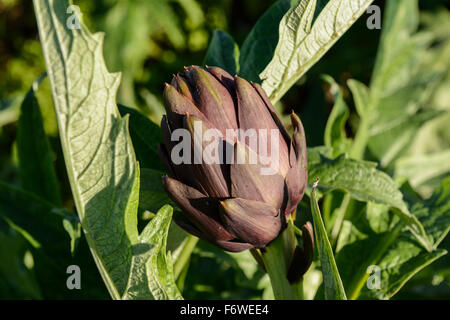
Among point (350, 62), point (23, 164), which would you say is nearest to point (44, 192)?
point (23, 164)

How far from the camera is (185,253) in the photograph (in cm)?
42

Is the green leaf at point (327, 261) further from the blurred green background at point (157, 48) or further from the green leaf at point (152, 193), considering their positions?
the blurred green background at point (157, 48)

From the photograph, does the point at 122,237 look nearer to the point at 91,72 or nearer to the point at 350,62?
the point at 91,72

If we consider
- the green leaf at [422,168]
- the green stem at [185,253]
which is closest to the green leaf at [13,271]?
the green stem at [185,253]

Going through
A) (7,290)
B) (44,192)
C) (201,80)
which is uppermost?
(201,80)

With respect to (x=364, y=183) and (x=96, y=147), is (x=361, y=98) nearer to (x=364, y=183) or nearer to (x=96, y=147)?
(x=364, y=183)

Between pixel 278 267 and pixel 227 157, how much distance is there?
105mm

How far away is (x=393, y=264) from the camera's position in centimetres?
45

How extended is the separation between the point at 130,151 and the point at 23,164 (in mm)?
255

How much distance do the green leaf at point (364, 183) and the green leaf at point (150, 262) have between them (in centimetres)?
14

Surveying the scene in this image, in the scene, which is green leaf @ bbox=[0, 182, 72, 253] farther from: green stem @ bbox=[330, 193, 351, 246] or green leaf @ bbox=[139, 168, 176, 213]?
green stem @ bbox=[330, 193, 351, 246]

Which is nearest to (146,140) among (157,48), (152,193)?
(152,193)

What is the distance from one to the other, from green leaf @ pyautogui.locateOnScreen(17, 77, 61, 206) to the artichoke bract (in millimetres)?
216

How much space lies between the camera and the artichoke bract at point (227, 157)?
0.32 meters
